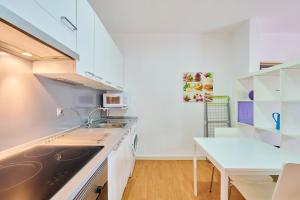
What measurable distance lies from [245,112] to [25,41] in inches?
114

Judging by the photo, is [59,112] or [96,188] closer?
[96,188]

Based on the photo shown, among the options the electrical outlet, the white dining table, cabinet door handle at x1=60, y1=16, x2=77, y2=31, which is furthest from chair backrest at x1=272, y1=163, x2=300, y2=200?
the electrical outlet

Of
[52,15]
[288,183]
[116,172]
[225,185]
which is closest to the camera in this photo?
[52,15]

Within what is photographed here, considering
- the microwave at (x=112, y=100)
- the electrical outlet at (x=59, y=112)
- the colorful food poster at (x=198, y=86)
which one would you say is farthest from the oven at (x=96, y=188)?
the colorful food poster at (x=198, y=86)

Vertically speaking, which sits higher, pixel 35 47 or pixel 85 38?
pixel 85 38

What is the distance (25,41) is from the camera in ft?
3.43

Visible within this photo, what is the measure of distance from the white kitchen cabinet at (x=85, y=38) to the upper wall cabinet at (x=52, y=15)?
111 millimetres

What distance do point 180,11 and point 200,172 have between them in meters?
2.63

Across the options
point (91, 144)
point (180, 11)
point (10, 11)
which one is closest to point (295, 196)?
point (91, 144)

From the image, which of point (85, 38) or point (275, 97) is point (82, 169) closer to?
point (85, 38)

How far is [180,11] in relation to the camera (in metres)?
2.80

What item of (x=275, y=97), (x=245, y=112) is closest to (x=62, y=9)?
(x=275, y=97)

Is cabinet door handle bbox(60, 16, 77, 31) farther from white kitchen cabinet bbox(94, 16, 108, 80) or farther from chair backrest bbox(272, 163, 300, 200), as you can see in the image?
chair backrest bbox(272, 163, 300, 200)

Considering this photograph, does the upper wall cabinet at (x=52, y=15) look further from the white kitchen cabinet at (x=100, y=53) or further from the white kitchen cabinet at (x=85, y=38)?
the white kitchen cabinet at (x=100, y=53)
